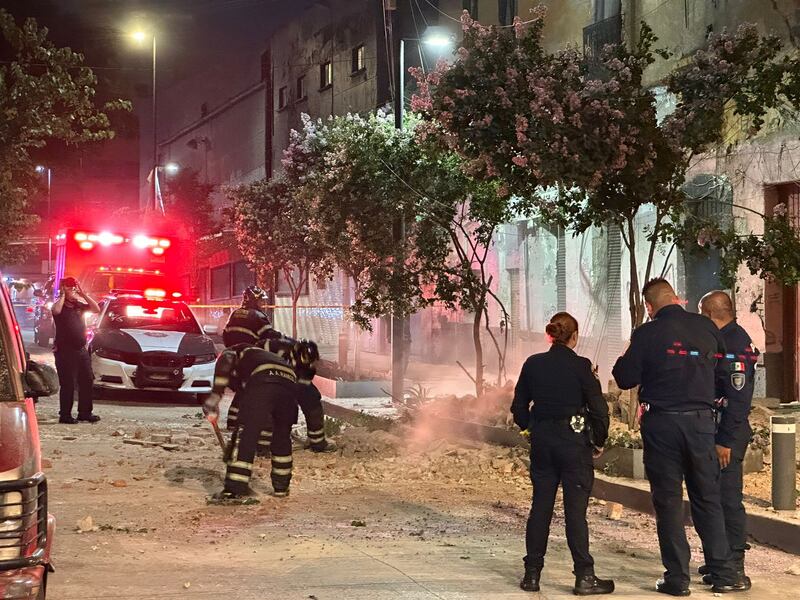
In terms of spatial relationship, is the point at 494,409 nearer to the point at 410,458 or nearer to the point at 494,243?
the point at 410,458

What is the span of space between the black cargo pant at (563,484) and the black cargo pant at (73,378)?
31.6ft

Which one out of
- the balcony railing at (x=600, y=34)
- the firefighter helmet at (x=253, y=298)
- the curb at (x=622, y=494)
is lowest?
the curb at (x=622, y=494)

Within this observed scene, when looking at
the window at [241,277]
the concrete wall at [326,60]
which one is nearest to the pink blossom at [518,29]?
the concrete wall at [326,60]

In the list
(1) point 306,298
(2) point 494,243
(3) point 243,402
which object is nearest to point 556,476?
(3) point 243,402

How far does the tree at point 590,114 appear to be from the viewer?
36.0 ft

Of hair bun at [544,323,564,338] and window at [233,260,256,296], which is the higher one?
window at [233,260,256,296]

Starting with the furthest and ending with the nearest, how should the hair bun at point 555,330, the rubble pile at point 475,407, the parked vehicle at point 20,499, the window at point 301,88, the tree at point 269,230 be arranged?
the window at point 301,88 < the tree at point 269,230 < the rubble pile at point 475,407 < the hair bun at point 555,330 < the parked vehicle at point 20,499

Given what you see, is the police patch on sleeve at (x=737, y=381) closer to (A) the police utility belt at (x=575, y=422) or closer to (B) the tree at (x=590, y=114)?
(A) the police utility belt at (x=575, y=422)

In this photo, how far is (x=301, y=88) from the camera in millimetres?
39031

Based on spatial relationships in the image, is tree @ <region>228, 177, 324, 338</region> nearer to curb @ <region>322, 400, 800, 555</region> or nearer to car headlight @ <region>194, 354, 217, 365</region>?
car headlight @ <region>194, 354, 217, 365</region>

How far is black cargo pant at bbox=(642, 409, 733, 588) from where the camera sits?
6.48m

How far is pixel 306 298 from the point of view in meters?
39.4

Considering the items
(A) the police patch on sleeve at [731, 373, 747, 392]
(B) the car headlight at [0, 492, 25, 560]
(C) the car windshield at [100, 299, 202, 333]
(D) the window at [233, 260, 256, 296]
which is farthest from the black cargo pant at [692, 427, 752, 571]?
(D) the window at [233, 260, 256, 296]

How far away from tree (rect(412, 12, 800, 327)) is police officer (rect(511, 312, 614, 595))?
4.58 m
